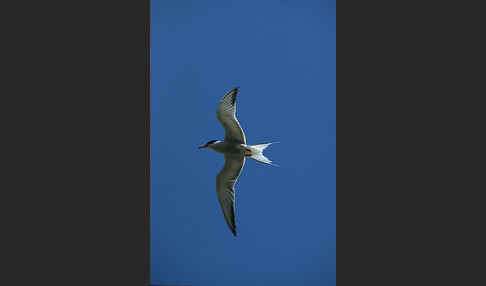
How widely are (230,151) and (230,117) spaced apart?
250 millimetres

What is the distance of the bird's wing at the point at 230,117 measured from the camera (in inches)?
96.1

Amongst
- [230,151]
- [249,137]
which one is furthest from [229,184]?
[249,137]

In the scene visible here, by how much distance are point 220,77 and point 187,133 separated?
0.52 metres

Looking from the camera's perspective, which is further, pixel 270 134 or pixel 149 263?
pixel 149 263

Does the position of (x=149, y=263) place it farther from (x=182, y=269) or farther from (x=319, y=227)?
(x=319, y=227)

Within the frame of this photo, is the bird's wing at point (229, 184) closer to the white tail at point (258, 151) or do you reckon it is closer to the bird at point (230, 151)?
the bird at point (230, 151)

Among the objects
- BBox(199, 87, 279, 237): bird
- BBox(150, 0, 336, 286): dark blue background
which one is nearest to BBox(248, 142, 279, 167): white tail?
BBox(199, 87, 279, 237): bird

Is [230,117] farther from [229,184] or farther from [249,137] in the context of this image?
[229,184]

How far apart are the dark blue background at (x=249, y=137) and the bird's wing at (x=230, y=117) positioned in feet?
0.86

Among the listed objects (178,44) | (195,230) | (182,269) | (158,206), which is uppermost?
(178,44)

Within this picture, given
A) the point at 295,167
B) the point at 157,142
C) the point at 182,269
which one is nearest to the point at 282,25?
the point at 295,167

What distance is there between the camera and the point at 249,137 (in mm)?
2797

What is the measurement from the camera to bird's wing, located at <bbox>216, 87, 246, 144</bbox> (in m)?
2.44

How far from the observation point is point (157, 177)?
3006mm
